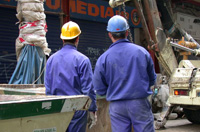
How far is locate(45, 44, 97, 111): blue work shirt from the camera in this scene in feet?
10.5

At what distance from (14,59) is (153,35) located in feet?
12.7

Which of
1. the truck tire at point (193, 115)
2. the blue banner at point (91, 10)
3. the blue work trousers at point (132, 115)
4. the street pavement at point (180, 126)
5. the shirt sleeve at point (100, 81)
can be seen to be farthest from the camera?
the blue banner at point (91, 10)

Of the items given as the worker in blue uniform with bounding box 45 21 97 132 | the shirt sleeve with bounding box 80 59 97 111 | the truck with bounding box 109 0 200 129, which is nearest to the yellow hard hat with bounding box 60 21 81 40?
the worker in blue uniform with bounding box 45 21 97 132

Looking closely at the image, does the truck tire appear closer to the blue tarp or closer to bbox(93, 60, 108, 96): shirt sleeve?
the blue tarp

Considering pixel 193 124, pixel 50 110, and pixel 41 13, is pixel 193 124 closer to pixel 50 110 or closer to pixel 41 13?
pixel 41 13

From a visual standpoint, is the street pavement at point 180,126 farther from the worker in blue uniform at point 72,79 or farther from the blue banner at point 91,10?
the blue banner at point 91,10

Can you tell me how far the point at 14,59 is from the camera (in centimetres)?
830

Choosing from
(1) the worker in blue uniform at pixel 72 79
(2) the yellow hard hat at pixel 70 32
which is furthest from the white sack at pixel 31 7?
(1) the worker in blue uniform at pixel 72 79

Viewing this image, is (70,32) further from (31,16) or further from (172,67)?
(172,67)

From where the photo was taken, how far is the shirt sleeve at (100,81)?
3.30 meters

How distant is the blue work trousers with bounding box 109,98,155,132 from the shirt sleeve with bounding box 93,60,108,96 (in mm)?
212

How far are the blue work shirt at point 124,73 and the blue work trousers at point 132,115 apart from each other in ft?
0.22

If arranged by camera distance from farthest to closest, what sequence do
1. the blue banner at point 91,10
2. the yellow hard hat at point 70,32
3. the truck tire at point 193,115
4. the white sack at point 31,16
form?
the blue banner at point 91,10 → the truck tire at point 193,115 → the white sack at point 31,16 → the yellow hard hat at point 70,32

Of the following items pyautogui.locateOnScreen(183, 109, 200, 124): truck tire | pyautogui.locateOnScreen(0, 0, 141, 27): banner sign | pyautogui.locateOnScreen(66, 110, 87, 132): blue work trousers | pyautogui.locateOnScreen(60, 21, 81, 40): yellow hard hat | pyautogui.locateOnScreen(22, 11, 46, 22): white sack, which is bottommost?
pyautogui.locateOnScreen(183, 109, 200, 124): truck tire
